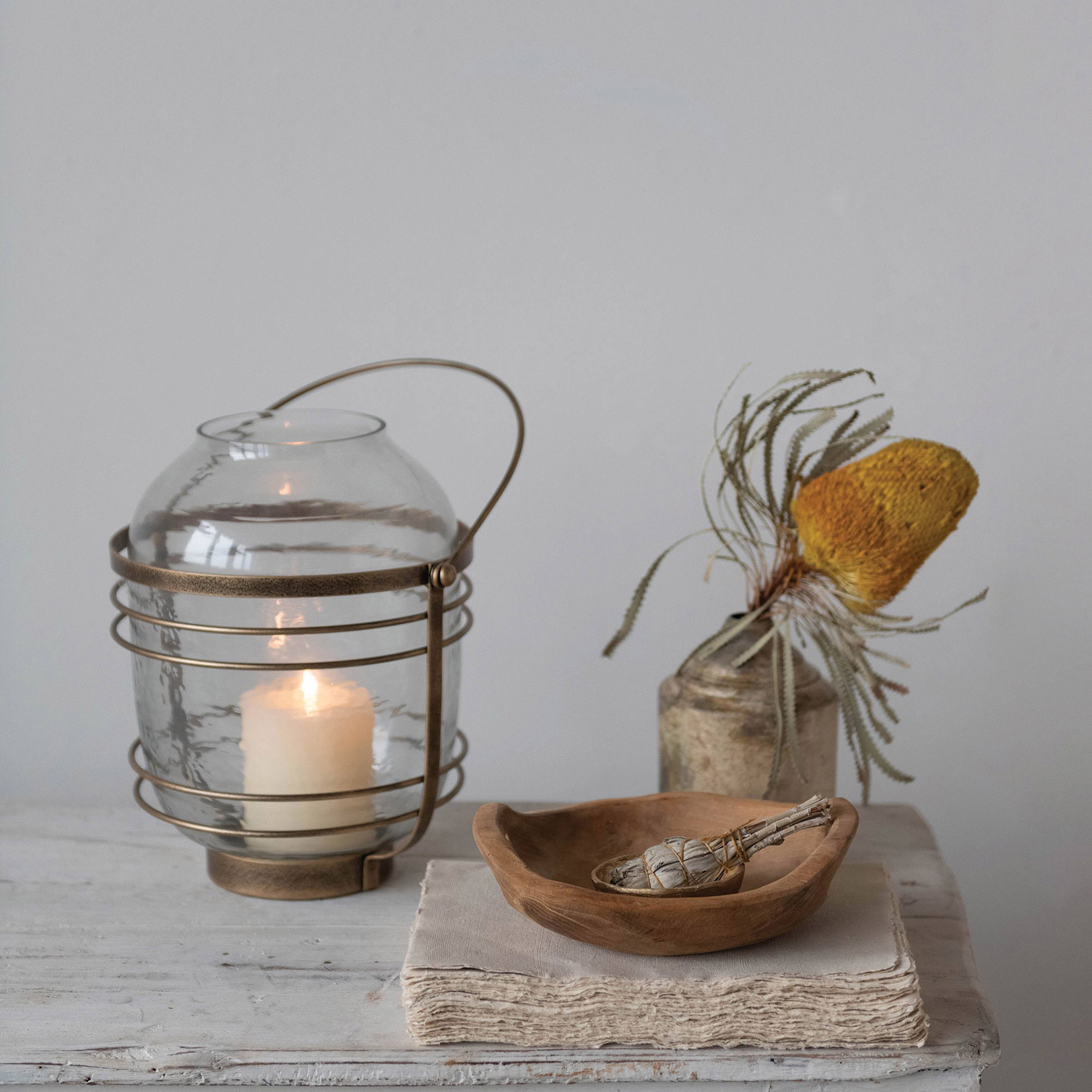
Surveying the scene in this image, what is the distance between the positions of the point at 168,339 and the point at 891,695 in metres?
0.86

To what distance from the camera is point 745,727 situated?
0.85 metres

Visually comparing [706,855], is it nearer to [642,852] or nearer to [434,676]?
[642,852]

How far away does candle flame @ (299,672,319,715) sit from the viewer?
75cm

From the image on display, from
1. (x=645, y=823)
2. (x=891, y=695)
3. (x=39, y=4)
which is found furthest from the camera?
(x=891, y=695)

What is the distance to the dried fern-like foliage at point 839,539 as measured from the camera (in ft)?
2.51

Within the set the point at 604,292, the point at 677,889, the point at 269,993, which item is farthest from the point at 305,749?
the point at 604,292

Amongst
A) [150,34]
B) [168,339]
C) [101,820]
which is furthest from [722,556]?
[150,34]

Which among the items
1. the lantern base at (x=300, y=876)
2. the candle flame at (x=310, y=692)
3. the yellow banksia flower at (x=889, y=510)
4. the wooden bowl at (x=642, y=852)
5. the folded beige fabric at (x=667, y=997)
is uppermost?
the yellow banksia flower at (x=889, y=510)

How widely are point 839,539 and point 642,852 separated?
0.83 feet

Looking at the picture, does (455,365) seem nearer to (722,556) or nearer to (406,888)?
(722,556)

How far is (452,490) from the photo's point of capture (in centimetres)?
123

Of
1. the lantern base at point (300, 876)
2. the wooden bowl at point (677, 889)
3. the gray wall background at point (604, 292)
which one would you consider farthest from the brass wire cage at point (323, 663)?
the gray wall background at point (604, 292)

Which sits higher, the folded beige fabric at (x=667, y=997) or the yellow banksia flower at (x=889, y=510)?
the yellow banksia flower at (x=889, y=510)

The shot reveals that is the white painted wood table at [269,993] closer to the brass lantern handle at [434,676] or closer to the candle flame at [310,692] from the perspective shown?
the brass lantern handle at [434,676]
